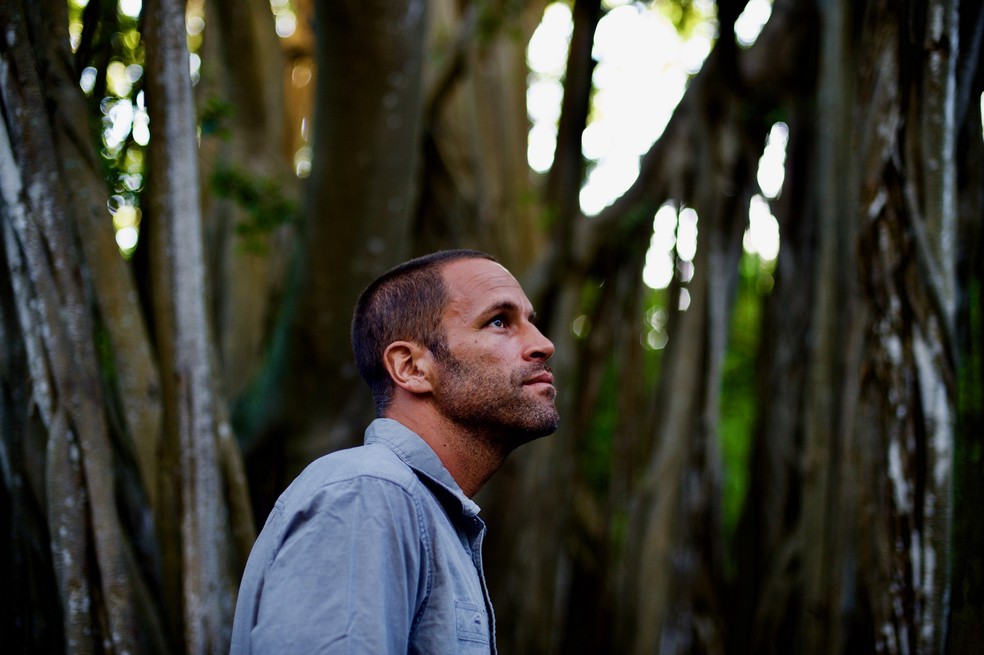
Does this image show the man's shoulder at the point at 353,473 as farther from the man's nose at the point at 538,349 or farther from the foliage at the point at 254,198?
the foliage at the point at 254,198

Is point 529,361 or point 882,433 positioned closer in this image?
point 529,361

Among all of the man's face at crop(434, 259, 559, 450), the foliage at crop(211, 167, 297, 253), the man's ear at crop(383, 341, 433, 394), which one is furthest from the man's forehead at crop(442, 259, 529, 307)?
the foliage at crop(211, 167, 297, 253)

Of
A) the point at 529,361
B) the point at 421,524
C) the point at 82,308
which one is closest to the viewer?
the point at 421,524

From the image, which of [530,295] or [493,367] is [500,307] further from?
[530,295]

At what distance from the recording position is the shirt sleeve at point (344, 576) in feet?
3.59

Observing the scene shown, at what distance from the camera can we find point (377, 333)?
1585 mm

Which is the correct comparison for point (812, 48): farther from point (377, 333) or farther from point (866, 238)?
point (377, 333)

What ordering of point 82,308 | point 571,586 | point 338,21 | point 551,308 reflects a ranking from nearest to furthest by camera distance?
point 82,308, point 338,21, point 551,308, point 571,586

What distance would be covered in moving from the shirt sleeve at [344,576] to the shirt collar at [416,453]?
6.1 inches

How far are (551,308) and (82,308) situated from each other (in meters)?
2.43

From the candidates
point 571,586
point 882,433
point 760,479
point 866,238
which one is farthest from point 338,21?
point 571,586

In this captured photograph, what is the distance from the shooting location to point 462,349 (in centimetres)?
150

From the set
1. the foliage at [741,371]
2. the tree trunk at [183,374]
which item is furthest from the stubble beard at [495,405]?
the foliage at [741,371]

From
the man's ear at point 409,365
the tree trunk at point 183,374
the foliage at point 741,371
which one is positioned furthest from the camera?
the foliage at point 741,371
